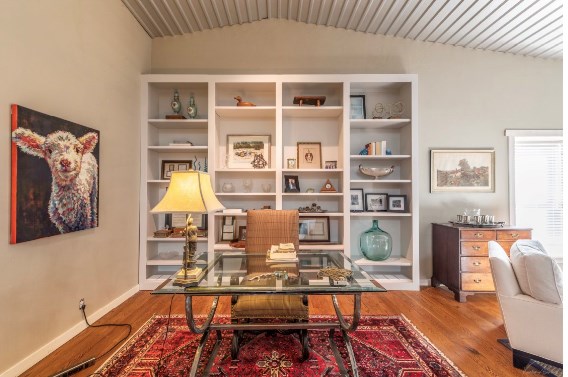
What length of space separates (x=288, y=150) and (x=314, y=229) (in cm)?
110

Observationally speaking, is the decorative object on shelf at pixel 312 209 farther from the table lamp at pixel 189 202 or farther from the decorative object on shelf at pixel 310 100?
the table lamp at pixel 189 202

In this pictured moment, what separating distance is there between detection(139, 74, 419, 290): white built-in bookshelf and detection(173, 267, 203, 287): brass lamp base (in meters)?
1.76

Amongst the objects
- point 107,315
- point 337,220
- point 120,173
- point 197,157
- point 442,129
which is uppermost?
point 442,129

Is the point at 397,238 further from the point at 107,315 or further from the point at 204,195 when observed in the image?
the point at 107,315

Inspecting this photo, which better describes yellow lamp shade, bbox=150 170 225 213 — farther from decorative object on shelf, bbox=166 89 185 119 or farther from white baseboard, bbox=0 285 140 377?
decorative object on shelf, bbox=166 89 185 119

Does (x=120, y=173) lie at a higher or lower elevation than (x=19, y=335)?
higher

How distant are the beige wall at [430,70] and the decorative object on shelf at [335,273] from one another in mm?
2484

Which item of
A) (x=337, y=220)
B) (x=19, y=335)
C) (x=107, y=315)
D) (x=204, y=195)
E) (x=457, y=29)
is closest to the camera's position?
(x=204, y=195)

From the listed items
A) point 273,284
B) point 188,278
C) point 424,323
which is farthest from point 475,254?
point 188,278

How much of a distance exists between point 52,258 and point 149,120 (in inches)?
74.4

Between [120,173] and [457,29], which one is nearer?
[120,173]

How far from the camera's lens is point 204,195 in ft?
5.62

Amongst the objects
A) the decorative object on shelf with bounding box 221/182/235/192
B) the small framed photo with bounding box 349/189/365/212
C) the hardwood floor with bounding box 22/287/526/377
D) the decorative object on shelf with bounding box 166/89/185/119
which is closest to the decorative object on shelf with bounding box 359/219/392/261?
the small framed photo with bounding box 349/189/365/212

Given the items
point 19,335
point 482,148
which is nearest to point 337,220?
point 482,148
